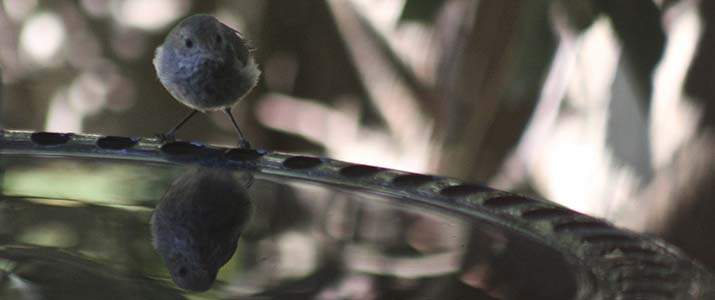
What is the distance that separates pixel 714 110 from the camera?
5.91 ft

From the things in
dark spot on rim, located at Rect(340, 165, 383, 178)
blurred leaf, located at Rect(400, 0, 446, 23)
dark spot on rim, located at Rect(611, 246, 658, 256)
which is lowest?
dark spot on rim, located at Rect(340, 165, 383, 178)

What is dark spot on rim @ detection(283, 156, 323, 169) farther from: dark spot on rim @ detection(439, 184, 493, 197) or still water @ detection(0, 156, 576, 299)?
dark spot on rim @ detection(439, 184, 493, 197)

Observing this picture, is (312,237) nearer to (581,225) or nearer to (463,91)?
(581,225)

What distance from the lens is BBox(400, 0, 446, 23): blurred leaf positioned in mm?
1813

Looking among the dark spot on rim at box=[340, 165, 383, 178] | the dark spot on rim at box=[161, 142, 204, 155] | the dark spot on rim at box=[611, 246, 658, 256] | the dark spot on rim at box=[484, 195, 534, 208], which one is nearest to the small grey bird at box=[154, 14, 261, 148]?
the dark spot on rim at box=[161, 142, 204, 155]

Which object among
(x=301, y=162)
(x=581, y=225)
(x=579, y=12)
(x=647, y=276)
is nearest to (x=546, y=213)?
(x=581, y=225)

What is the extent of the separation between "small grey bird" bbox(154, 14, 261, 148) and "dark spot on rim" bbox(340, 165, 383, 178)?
166 millimetres

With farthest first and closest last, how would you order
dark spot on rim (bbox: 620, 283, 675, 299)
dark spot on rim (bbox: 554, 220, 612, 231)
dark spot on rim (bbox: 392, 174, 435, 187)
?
dark spot on rim (bbox: 392, 174, 435, 187) → dark spot on rim (bbox: 554, 220, 612, 231) → dark spot on rim (bbox: 620, 283, 675, 299)

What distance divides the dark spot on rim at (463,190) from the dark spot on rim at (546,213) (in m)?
→ 0.06

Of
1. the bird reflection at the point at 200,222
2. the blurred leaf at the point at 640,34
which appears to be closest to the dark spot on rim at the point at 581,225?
the bird reflection at the point at 200,222

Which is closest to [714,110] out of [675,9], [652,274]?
[675,9]

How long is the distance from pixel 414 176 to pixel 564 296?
285 millimetres

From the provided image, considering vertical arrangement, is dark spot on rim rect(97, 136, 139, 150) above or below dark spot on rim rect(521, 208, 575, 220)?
below

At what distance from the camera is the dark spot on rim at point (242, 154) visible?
2.88 ft
